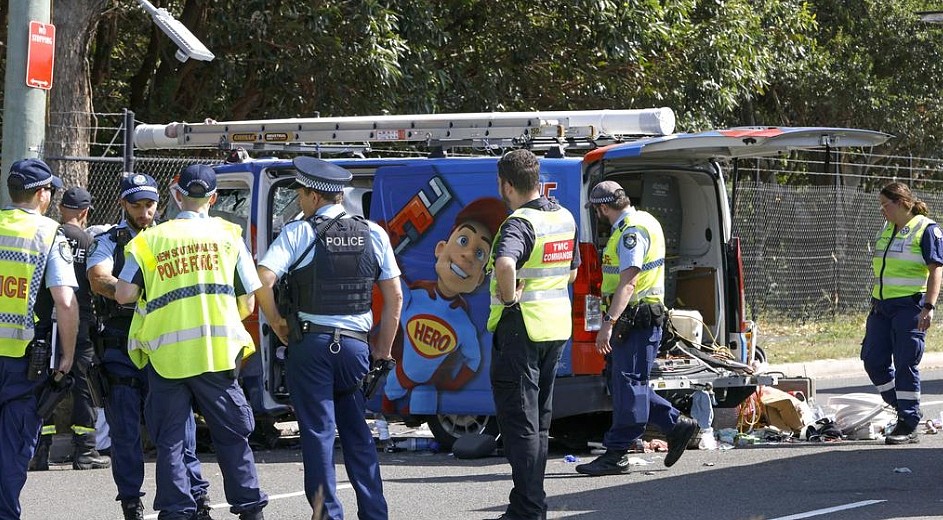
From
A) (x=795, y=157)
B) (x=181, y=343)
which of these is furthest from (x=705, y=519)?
(x=795, y=157)

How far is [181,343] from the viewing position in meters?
6.36

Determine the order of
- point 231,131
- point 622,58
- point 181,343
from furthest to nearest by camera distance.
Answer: point 622,58
point 231,131
point 181,343

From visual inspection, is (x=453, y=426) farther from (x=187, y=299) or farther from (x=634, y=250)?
(x=187, y=299)

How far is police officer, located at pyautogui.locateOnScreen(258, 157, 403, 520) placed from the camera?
6.29 metres

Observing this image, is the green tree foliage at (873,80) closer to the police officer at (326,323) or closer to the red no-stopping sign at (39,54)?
the red no-stopping sign at (39,54)

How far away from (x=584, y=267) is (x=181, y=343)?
3146 millimetres

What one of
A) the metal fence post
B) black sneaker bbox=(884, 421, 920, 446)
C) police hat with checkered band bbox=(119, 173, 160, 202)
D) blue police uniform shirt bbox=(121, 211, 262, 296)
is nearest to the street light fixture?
the metal fence post

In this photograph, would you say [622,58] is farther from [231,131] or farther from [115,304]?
[115,304]

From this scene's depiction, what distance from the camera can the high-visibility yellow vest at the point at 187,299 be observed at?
637 centimetres

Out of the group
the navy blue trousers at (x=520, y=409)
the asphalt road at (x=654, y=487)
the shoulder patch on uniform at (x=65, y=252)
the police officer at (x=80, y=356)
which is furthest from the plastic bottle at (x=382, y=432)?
the shoulder patch on uniform at (x=65, y=252)

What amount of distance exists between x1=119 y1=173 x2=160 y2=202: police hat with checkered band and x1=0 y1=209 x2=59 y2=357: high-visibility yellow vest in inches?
29.7

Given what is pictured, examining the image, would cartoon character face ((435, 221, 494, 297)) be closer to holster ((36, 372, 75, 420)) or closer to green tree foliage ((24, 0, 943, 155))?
holster ((36, 372, 75, 420))

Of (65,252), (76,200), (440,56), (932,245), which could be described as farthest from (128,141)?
(932,245)

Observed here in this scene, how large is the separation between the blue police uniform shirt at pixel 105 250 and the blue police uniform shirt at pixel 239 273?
3.15ft
